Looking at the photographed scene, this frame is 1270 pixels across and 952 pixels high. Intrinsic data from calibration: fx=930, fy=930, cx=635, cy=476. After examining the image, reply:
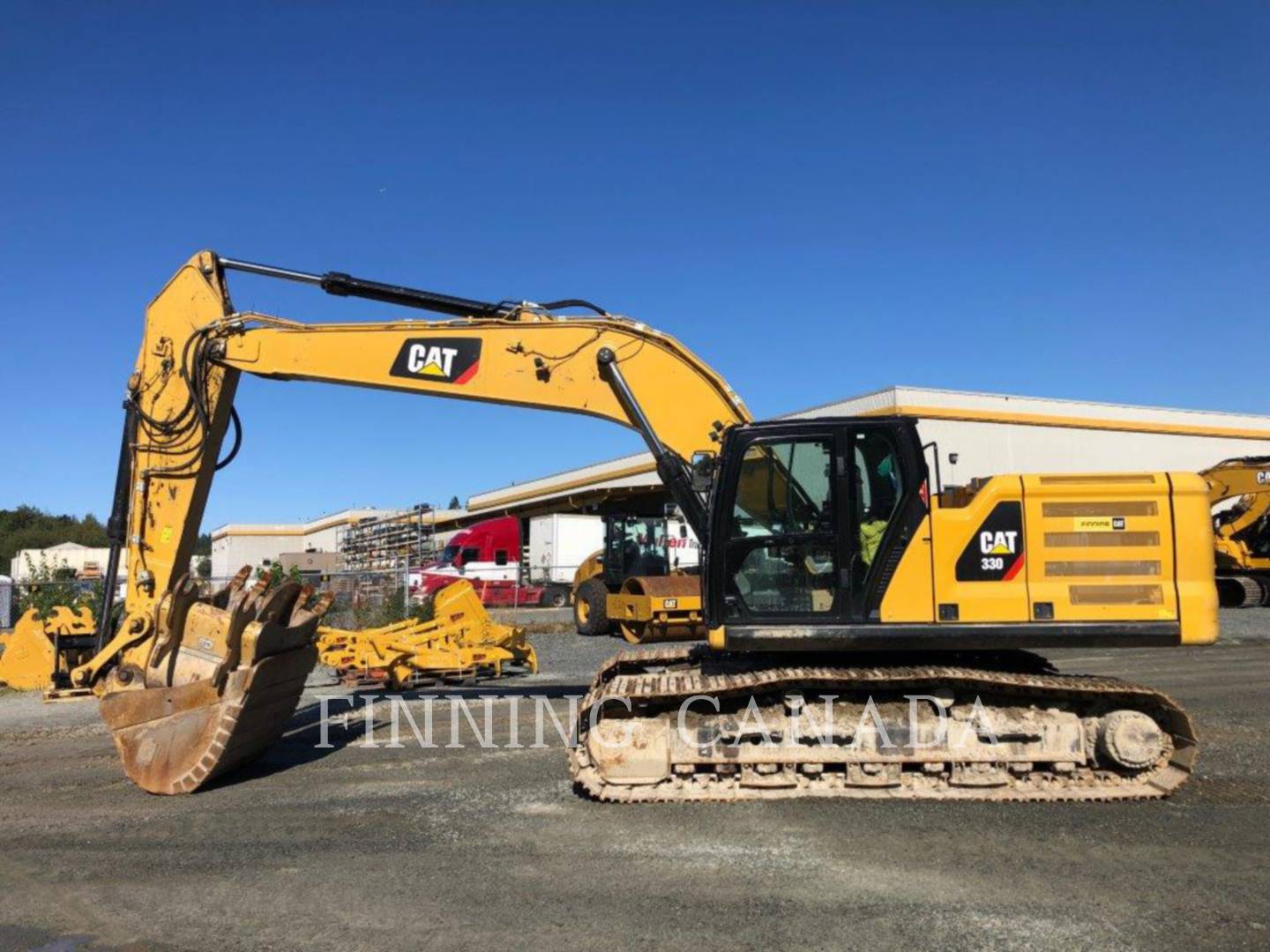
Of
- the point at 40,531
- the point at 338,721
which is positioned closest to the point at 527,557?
the point at 338,721

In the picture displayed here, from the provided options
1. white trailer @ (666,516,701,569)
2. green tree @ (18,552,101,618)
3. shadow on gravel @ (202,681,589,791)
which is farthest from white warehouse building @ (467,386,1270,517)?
green tree @ (18,552,101,618)

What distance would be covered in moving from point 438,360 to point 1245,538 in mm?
23701

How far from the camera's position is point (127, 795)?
23.2 feet

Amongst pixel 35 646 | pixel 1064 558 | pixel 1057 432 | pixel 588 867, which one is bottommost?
pixel 588 867

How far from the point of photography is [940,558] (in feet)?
21.2

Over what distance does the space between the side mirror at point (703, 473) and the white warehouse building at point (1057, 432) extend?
17530 millimetres

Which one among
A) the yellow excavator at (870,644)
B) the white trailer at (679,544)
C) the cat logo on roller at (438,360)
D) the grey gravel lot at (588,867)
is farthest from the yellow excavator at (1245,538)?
the cat logo on roller at (438,360)

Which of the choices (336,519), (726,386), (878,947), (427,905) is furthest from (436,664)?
(336,519)

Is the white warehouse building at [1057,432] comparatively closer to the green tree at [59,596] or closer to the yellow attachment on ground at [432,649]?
the yellow attachment on ground at [432,649]

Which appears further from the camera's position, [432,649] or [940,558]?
[432,649]

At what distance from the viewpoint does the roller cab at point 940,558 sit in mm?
6398

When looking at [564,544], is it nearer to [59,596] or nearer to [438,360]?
[59,596]

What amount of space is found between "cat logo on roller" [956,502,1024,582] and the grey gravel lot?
1.55m

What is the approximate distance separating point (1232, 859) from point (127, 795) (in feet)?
24.4
